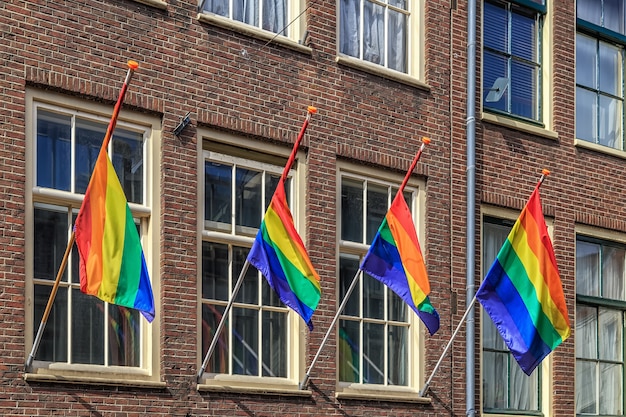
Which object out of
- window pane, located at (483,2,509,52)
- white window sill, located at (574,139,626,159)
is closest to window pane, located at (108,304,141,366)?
window pane, located at (483,2,509,52)

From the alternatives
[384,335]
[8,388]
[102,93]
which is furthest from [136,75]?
[384,335]

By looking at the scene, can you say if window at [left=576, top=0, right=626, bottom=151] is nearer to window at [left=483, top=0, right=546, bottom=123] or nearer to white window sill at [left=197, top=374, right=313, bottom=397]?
window at [left=483, top=0, right=546, bottom=123]

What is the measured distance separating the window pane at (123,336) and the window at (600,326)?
22.6 feet

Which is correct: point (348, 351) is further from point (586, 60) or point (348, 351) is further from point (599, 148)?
point (586, 60)

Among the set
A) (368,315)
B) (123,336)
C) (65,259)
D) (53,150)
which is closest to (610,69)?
(368,315)

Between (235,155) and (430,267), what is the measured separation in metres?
2.99

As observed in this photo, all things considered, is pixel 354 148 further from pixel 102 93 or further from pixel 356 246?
pixel 102 93

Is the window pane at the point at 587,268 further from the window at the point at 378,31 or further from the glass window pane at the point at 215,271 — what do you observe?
the glass window pane at the point at 215,271

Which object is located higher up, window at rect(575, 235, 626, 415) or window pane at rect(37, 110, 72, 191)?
window pane at rect(37, 110, 72, 191)

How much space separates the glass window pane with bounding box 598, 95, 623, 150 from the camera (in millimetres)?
17516

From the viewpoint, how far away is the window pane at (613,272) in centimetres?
1703

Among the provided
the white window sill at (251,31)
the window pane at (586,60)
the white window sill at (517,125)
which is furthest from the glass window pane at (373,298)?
the window pane at (586,60)

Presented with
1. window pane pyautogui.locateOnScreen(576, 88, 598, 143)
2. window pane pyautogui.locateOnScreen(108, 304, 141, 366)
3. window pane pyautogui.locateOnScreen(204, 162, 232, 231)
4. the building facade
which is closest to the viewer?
the building facade

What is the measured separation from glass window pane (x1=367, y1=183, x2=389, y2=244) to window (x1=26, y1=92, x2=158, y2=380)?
3019 mm
